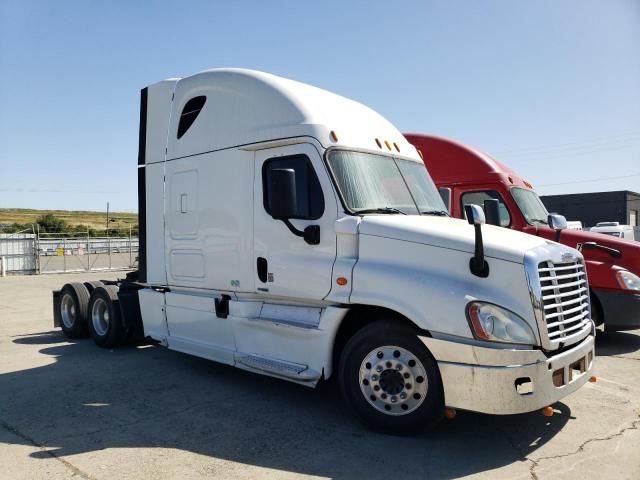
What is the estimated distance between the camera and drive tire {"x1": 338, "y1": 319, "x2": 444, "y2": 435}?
14.2ft

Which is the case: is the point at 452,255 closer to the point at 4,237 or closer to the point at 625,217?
the point at 4,237

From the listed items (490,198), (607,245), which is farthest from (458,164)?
(607,245)

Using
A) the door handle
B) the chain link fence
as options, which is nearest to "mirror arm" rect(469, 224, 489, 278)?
the door handle

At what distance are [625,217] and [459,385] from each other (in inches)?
1935

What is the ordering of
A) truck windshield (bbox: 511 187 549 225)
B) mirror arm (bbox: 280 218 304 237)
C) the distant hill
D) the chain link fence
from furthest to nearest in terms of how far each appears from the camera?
1. the distant hill
2. the chain link fence
3. truck windshield (bbox: 511 187 549 225)
4. mirror arm (bbox: 280 218 304 237)

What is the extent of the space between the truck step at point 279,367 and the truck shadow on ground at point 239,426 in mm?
405

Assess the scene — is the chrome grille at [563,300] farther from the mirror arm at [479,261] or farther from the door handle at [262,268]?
the door handle at [262,268]

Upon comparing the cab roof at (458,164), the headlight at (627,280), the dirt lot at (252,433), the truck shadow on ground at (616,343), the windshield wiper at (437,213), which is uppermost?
the cab roof at (458,164)

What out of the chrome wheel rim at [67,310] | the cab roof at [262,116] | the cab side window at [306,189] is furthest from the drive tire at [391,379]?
the chrome wheel rim at [67,310]

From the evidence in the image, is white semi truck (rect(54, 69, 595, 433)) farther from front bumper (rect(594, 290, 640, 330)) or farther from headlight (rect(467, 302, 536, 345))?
front bumper (rect(594, 290, 640, 330))

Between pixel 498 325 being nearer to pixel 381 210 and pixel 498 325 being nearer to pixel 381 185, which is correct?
pixel 381 210

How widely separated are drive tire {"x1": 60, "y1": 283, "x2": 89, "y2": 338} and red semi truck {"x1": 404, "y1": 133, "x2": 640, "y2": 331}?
237 inches

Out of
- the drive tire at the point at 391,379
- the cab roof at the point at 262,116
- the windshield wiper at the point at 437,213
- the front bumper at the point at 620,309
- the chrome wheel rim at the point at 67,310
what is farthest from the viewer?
the chrome wheel rim at the point at 67,310

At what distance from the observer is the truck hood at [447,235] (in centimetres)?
423
